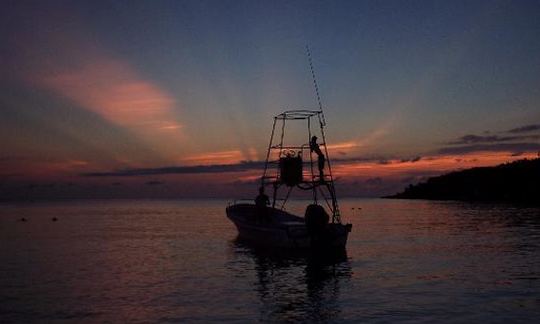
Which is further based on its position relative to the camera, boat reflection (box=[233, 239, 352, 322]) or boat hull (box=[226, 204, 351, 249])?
boat hull (box=[226, 204, 351, 249])

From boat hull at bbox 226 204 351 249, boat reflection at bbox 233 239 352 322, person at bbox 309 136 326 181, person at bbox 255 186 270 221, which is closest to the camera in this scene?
boat reflection at bbox 233 239 352 322

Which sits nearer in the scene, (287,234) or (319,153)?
(287,234)

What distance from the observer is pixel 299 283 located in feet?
88.2

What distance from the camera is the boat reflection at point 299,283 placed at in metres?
20.1

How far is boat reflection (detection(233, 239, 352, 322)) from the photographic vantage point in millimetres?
20070

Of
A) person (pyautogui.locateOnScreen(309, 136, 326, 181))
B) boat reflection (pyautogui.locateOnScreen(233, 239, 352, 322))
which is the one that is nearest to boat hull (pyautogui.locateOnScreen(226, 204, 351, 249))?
boat reflection (pyautogui.locateOnScreen(233, 239, 352, 322))

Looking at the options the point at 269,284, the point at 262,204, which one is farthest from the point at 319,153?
the point at 269,284

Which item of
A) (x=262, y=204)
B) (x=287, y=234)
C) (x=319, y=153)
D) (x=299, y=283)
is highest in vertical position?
(x=319, y=153)

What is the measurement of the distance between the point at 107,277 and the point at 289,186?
1608 cm

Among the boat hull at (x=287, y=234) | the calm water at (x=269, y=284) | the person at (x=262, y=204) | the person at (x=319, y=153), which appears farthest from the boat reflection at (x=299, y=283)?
the person at (x=319, y=153)

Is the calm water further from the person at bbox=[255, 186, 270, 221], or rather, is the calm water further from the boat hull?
the person at bbox=[255, 186, 270, 221]

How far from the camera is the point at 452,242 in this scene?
158 ft

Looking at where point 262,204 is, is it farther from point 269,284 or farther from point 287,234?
point 269,284

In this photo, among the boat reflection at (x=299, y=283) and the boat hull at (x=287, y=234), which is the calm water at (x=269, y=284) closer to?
the boat reflection at (x=299, y=283)
